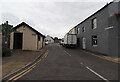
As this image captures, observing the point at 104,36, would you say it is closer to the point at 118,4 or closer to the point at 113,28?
the point at 113,28

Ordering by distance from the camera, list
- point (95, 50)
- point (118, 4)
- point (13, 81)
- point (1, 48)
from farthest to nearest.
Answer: point (95, 50) → point (118, 4) → point (1, 48) → point (13, 81)

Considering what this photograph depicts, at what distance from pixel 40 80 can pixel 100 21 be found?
13.4 m

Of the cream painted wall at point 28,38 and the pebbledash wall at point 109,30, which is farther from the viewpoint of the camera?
the cream painted wall at point 28,38

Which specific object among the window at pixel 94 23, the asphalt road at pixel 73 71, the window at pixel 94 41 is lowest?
the asphalt road at pixel 73 71

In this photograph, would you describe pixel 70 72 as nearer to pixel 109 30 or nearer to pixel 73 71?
pixel 73 71

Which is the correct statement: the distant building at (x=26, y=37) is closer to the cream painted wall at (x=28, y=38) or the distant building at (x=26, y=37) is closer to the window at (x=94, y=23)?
the cream painted wall at (x=28, y=38)

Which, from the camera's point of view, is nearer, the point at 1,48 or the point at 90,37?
the point at 1,48

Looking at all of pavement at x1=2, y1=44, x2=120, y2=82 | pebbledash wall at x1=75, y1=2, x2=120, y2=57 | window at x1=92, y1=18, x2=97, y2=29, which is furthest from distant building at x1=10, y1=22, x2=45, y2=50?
pebbledash wall at x1=75, y1=2, x2=120, y2=57

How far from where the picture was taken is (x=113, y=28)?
11367 millimetres

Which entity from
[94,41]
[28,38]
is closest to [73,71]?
[94,41]

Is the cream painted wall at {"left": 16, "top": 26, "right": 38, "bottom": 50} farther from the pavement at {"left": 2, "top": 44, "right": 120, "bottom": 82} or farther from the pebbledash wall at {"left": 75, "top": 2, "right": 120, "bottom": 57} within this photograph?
the pebbledash wall at {"left": 75, "top": 2, "right": 120, "bottom": 57}

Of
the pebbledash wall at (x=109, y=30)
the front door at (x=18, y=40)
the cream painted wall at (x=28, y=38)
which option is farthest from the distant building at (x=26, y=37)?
the pebbledash wall at (x=109, y=30)

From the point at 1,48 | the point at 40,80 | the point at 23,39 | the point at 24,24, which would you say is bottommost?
the point at 40,80

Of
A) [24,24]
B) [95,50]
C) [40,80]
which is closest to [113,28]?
[95,50]
